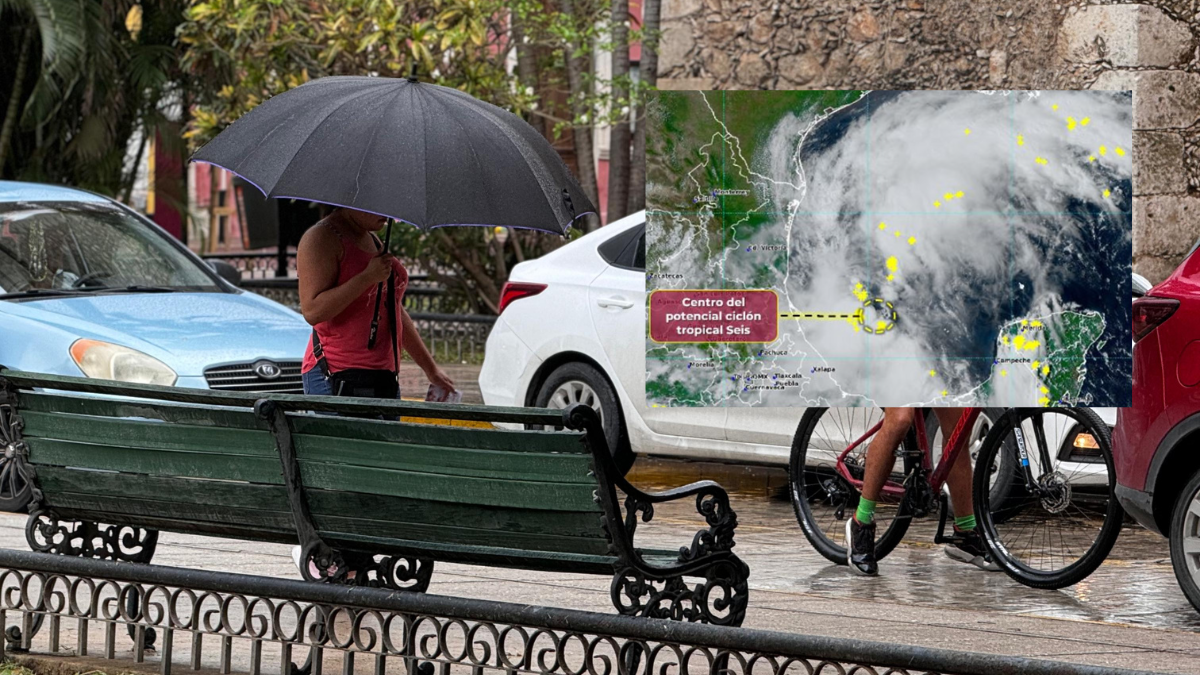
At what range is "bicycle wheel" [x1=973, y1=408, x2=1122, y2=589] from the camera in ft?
25.1

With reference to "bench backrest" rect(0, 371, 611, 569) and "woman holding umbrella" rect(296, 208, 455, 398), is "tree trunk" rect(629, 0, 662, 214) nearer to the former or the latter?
"woman holding umbrella" rect(296, 208, 455, 398)

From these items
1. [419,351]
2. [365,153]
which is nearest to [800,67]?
[419,351]

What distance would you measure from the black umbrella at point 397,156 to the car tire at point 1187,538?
240 centimetres

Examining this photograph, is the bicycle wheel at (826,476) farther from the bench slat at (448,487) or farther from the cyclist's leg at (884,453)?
the bench slat at (448,487)

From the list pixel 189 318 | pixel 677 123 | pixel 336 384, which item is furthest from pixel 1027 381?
pixel 189 318

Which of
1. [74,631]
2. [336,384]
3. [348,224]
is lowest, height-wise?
[74,631]

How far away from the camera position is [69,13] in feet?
80.2

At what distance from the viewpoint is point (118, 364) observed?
951 cm

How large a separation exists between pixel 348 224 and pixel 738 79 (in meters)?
9.79

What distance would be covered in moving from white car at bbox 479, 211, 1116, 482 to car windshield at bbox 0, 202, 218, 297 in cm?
181

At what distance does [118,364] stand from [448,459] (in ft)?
15.4

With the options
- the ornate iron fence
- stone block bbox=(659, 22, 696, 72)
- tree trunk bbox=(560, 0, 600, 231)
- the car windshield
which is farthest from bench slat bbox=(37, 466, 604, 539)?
tree trunk bbox=(560, 0, 600, 231)

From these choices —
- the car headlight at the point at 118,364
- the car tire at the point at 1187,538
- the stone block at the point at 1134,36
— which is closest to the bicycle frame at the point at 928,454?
the car tire at the point at 1187,538

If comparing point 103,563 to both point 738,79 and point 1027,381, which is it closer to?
point 1027,381
